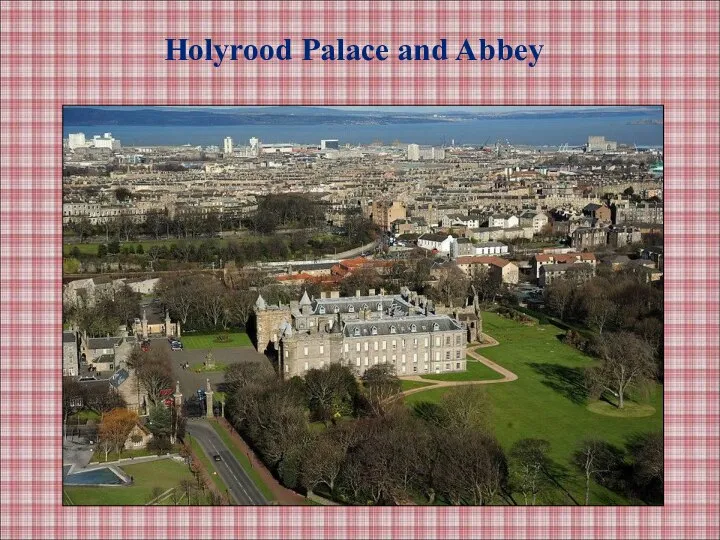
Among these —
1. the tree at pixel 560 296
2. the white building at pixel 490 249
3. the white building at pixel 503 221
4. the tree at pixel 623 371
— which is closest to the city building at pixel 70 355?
the tree at pixel 623 371

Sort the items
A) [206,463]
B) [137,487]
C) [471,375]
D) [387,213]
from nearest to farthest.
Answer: [137,487]
[206,463]
[471,375]
[387,213]

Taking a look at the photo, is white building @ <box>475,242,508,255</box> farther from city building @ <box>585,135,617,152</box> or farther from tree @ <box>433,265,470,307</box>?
city building @ <box>585,135,617,152</box>

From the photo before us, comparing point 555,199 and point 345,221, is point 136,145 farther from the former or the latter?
point 555,199

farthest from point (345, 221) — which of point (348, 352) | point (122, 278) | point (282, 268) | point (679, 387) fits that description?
point (679, 387)

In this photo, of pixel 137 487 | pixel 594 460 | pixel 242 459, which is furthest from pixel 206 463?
pixel 594 460

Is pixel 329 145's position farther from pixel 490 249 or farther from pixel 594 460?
pixel 594 460

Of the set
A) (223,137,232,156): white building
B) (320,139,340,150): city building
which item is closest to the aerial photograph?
(320,139,340,150): city building

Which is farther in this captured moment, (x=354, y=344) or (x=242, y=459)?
(x=354, y=344)
